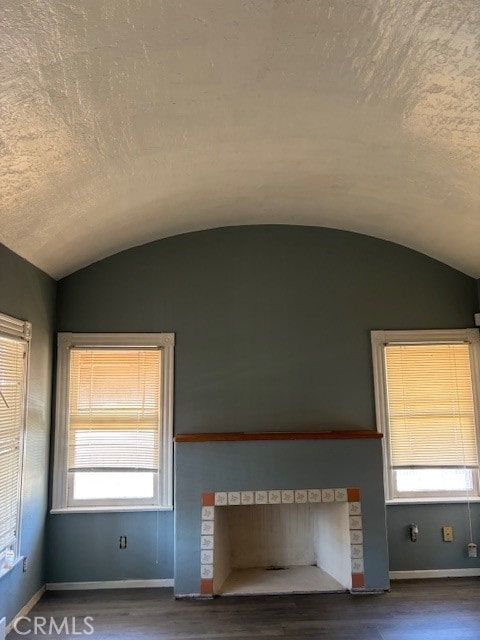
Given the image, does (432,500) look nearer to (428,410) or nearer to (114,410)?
(428,410)

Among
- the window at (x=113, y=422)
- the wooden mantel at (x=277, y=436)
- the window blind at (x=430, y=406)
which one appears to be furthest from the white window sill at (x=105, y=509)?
the window blind at (x=430, y=406)

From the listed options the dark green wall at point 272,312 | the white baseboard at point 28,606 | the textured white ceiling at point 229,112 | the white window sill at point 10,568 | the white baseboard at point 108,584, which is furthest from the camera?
the dark green wall at point 272,312

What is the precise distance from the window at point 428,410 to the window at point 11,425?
9.42 ft

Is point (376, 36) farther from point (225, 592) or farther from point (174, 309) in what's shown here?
point (225, 592)

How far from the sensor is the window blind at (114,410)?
3.91 m

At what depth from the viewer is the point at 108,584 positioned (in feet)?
12.3

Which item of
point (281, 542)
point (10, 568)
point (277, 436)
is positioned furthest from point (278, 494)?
point (10, 568)

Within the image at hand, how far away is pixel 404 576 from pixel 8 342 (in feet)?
11.9

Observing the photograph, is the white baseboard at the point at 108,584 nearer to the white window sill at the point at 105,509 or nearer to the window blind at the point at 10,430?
the white window sill at the point at 105,509

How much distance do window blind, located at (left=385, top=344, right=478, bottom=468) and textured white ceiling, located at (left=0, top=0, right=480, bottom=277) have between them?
108 cm

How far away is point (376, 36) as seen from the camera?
184 centimetres

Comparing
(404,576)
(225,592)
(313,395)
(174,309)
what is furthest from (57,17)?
(404,576)

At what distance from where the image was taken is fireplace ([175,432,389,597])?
3539 mm

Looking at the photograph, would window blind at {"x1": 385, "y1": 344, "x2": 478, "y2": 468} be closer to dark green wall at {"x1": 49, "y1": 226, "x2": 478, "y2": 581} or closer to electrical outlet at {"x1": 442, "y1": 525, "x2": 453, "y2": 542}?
dark green wall at {"x1": 49, "y1": 226, "x2": 478, "y2": 581}
